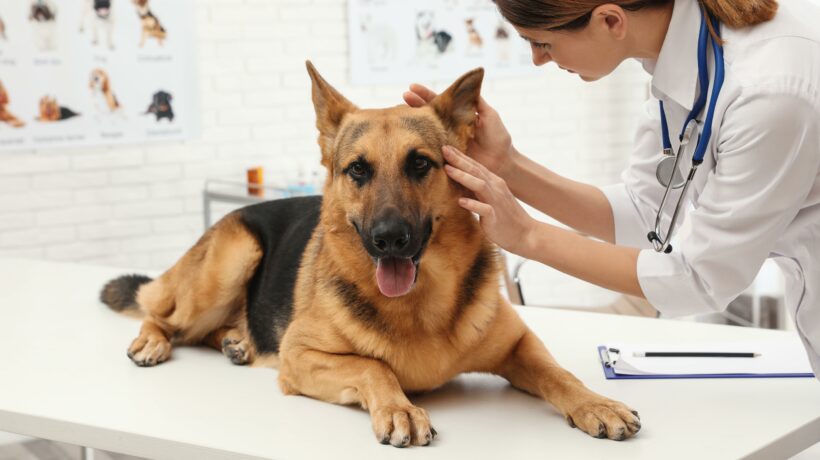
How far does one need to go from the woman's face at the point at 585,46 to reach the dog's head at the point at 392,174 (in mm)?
140

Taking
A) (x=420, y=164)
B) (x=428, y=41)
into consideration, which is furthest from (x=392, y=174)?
(x=428, y=41)

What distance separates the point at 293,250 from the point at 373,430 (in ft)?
2.41

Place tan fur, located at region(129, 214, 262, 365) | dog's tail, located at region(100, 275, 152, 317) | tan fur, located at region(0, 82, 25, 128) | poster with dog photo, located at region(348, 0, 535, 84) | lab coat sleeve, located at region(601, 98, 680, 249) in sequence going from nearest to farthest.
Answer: lab coat sleeve, located at region(601, 98, 680, 249) → tan fur, located at region(129, 214, 262, 365) → dog's tail, located at region(100, 275, 152, 317) → tan fur, located at region(0, 82, 25, 128) → poster with dog photo, located at region(348, 0, 535, 84)

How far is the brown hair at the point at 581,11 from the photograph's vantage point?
1516 mm

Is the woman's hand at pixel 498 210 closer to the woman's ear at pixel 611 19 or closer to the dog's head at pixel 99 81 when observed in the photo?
the woman's ear at pixel 611 19

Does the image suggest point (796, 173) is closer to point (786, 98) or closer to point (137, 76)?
point (786, 98)

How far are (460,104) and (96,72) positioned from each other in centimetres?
292

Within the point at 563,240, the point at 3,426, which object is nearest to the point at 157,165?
the point at 3,426

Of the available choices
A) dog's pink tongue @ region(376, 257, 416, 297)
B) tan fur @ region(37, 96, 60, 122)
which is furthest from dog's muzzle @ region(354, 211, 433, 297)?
tan fur @ region(37, 96, 60, 122)

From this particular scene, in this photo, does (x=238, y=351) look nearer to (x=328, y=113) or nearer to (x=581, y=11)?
(x=328, y=113)

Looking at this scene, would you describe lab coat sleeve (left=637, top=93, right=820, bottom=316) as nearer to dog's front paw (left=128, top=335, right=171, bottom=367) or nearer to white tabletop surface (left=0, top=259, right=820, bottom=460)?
white tabletop surface (left=0, top=259, right=820, bottom=460)

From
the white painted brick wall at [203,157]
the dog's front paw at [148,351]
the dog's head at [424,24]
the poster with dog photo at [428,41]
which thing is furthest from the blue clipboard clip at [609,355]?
the dog's head at [424,24]

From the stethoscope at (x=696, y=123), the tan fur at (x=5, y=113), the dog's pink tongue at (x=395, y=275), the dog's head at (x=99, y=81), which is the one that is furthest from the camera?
the dog's head at (x=99, y=81)

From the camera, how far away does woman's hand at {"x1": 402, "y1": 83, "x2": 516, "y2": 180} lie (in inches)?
74.2
